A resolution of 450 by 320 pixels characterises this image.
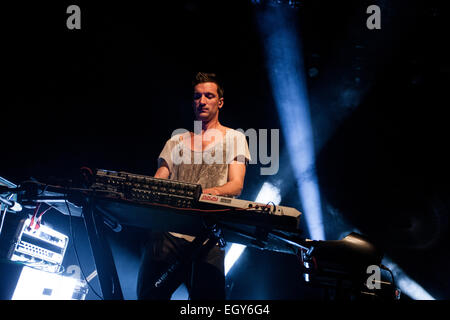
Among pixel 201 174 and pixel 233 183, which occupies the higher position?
pixel 201 174

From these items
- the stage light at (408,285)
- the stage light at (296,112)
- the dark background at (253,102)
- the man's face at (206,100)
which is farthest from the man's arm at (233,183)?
the stage light at (408,285)

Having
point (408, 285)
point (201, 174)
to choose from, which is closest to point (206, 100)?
point (201, 174)

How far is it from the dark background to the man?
78.1 inches

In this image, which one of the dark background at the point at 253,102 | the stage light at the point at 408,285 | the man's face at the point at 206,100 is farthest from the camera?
the stage light at the point at 408,285

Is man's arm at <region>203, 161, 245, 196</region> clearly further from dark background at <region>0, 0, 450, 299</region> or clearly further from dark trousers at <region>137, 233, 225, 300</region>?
dark background at <region>0, 0, 450, 299</region>

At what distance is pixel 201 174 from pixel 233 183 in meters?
0.33

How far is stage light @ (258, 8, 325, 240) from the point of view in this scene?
471cm

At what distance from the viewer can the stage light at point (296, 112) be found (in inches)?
186

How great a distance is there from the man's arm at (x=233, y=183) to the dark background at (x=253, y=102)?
238 centimetres

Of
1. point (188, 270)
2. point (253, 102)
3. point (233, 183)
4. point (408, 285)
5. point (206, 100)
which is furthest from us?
point (253, 102)

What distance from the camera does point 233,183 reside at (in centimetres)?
188

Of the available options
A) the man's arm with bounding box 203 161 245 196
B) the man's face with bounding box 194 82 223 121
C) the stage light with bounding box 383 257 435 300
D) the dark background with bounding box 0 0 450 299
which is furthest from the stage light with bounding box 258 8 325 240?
the man's arm with bounding box 203 161 245 196

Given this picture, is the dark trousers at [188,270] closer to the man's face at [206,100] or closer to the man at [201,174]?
the man at [201,174]

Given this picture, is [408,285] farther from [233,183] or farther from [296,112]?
[233,183]
